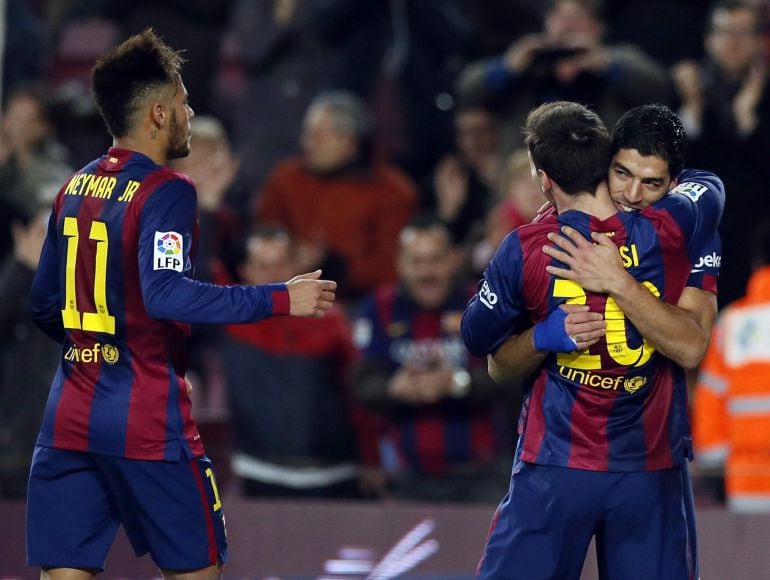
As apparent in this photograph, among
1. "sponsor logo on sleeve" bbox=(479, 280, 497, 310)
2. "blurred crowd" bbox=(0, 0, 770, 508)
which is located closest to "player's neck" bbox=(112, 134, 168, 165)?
"sponsor logo on sleeve" bbox=(479, 280, 497, 310)

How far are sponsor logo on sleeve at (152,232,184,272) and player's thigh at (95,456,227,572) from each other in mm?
595

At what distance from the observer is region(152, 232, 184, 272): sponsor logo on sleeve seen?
4227 mm

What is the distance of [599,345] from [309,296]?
842 mm

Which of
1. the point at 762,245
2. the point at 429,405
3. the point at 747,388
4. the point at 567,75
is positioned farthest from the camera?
the point at 567,75

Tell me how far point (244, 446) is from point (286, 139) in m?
2.53

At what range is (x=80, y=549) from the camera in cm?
438

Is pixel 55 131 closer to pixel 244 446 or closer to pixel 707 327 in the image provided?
pixel 244 446

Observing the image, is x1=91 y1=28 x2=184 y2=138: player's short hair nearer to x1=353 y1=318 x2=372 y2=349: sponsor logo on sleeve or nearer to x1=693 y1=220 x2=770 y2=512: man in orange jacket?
x1=353 y1=318 x2=372 y2=349: sponsor logo on sleeve

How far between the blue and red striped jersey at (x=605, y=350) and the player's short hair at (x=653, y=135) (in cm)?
15

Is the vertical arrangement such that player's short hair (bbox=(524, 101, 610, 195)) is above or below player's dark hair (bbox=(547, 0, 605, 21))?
below

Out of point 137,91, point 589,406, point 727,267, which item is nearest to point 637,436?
point 589,406

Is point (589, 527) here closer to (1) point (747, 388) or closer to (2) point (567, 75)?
(1) point (747, 388)

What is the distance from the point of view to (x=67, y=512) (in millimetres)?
4391

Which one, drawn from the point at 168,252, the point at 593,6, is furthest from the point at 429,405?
the point at 168,252
